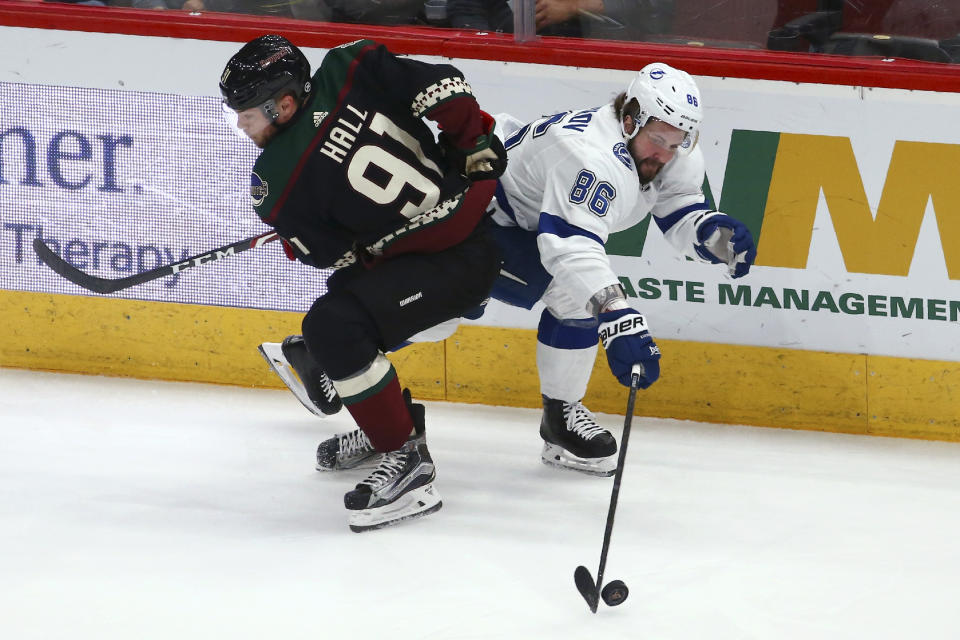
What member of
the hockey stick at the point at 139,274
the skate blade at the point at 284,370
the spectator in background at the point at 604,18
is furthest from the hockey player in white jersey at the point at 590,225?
the hockey stick at the point at 139,274

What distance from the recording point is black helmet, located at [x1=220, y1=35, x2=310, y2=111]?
247 cm

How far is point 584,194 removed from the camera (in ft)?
8.55

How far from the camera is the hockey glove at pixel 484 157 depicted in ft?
8.50

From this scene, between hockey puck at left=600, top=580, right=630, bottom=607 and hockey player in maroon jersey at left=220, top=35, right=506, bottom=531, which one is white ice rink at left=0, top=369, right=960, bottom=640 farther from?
hockey player in maroon jersey at left=220, top=35, right=506, bottom=531

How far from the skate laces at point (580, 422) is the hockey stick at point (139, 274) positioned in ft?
2.98

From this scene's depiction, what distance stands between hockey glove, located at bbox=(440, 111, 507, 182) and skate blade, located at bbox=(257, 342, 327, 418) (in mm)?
849

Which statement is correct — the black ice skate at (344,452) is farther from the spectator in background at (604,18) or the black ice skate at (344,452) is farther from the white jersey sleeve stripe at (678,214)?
the spectator in background at (604,18)

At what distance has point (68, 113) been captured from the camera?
3467mm

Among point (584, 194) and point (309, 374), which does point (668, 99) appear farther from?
point (309, 374)

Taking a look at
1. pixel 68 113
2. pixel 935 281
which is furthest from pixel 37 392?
pixel 935 281

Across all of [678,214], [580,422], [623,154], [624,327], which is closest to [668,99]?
[623,154]

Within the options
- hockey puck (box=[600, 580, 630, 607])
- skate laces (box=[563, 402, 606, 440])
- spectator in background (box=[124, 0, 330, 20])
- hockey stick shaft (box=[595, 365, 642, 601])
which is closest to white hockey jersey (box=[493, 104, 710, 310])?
hockey stick shaft (box=[595, 365, 642, 601])

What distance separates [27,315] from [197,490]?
112 centimetres

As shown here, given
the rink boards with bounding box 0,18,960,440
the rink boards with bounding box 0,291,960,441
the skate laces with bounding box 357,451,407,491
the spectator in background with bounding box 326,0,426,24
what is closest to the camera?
the skate laces with bounding box 357,451,407,491
